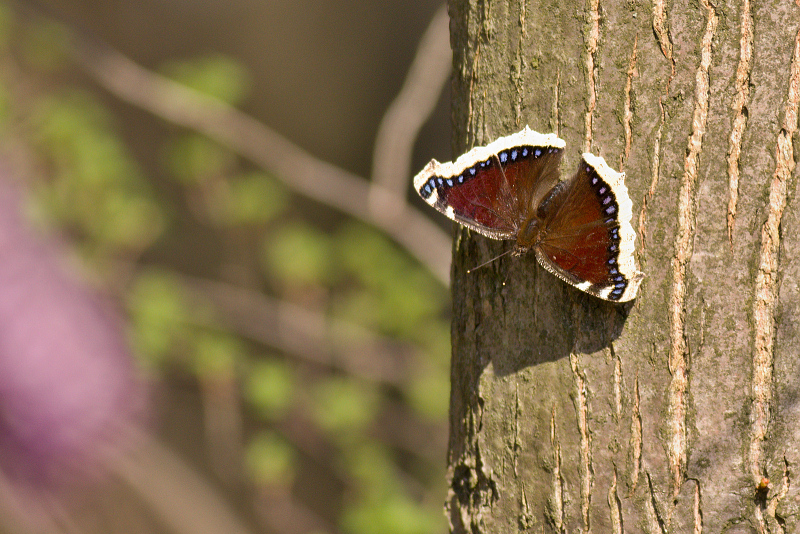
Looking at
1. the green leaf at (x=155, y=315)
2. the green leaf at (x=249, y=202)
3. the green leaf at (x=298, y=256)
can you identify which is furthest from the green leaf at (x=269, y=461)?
the green leaf at (x=249, y=202)

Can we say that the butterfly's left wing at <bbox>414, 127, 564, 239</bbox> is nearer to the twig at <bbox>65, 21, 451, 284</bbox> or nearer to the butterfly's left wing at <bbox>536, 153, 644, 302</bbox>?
the butterfly's left wing at <bbox>536, 153, 644, 302</bbox>

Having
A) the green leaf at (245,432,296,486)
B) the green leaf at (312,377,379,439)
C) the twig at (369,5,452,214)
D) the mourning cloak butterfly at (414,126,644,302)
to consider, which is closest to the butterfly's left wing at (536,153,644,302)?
the mourning cloak butterfly at (414,126,644,302)

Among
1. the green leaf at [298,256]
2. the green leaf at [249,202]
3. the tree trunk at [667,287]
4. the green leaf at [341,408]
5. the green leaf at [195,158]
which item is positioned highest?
the green leaf at [195,158]

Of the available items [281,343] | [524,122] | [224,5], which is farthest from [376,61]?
[524,122]

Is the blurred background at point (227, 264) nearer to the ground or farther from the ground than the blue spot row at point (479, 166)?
farther from the ground

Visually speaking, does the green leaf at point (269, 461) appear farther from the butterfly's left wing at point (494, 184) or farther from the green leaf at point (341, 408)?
the butterfly's left wing at point (494, 184)

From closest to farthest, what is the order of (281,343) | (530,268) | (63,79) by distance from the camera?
(530,268), (281,343), (63,79)

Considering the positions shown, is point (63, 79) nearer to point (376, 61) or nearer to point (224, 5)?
point (224, 5)
